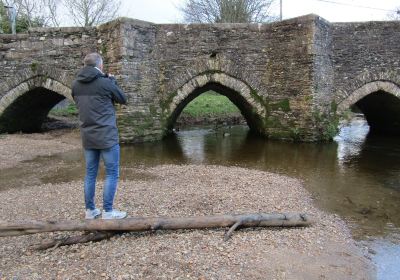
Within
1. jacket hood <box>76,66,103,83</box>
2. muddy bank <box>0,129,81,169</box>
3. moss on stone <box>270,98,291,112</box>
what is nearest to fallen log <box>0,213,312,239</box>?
jacket hood <box>76,66,103,83</box>

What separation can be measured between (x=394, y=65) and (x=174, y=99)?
330 inches

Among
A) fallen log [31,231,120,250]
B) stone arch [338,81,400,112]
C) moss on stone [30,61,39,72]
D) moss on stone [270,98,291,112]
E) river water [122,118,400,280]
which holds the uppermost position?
moss on stone [30,61,39,72]

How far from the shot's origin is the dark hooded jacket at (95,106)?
15.0 ft

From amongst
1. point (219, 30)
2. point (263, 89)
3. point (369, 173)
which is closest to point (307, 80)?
point (263, 89)

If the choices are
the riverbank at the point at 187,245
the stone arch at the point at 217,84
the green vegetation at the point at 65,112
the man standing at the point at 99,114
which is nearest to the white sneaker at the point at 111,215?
the man standing at the point at 99,114

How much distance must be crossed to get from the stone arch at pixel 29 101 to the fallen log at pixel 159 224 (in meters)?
9.82

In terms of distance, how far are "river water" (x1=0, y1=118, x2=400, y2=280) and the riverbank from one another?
0.42m

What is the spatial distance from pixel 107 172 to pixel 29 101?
38.8 ft

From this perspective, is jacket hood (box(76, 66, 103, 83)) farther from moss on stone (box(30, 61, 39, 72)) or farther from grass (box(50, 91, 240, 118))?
grass (box(50, 91, 240, 118))

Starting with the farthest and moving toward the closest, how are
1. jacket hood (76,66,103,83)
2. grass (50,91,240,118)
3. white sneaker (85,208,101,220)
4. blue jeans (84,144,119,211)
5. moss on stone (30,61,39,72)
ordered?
grass (50,91,240,118) < moss on stone (30,61,39,72) < white sneaker (85,208,101,220) < blue jeans (84,144,119,211) < jacket hood (76,66,103,83)

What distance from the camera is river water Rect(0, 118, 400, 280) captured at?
5.79m

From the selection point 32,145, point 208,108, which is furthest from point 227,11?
point 32,145

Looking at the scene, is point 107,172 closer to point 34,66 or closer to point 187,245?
point 187,245

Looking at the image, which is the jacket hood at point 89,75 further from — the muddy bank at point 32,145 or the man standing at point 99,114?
the muddy bank at point 32,145
